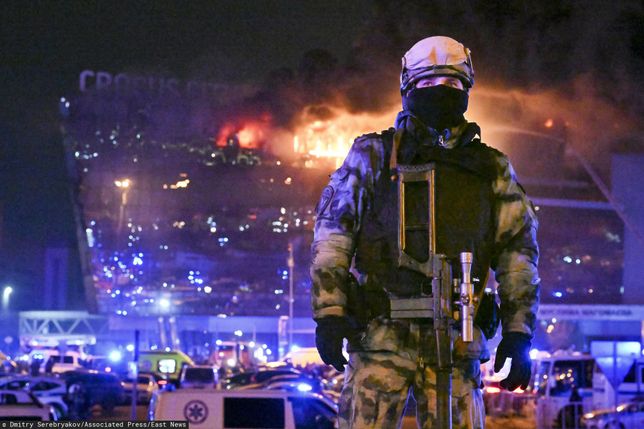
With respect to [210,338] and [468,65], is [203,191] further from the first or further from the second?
[468,65]

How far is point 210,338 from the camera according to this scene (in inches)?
3873

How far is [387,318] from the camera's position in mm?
4566

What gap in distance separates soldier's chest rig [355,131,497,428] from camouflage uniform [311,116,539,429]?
0.21 ft

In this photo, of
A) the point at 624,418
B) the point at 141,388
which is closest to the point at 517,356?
the point at 624,418

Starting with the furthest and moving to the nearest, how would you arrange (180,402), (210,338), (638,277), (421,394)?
(210,338) < (638,277) < (180,402) < (421,394)

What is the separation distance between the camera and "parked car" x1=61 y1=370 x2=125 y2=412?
1218 inches

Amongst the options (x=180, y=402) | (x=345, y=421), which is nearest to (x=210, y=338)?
(x=180, y=402)

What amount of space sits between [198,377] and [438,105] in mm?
28246

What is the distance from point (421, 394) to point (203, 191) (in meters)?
97.6

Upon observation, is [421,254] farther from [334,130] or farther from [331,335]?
[334,130]

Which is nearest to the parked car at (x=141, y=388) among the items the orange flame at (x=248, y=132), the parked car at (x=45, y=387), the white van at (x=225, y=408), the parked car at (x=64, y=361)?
the parked car at (x=45, y=387)

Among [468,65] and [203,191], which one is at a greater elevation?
[203,191]

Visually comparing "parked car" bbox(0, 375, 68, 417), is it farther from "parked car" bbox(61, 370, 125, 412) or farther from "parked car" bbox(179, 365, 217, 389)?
"parked car" bbox(179, 365, 217, 389)

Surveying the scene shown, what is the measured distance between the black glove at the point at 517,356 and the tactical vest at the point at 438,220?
25cm
